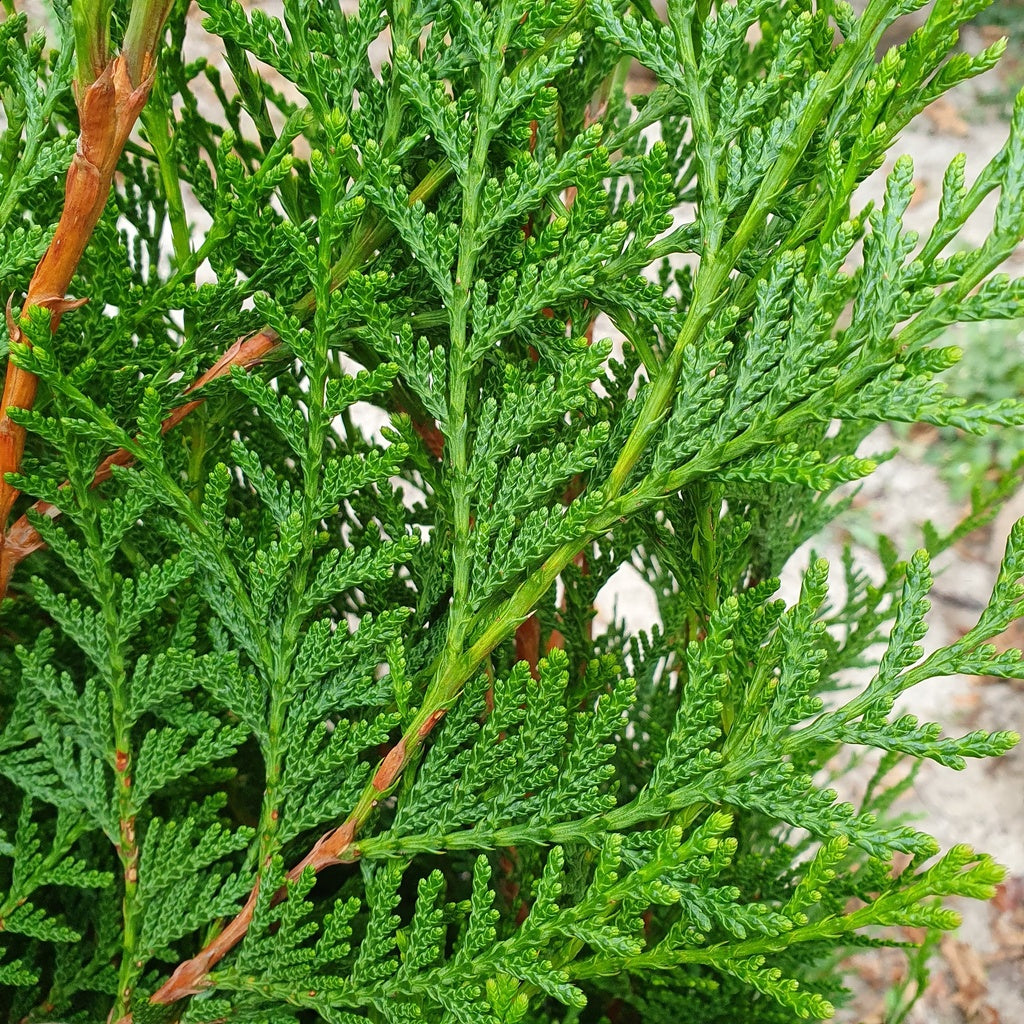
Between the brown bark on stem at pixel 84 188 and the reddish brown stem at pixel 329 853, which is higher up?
the brown bark on stem at pixel 84 188

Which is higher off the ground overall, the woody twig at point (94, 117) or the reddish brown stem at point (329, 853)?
the woody twig at point (94, 117)

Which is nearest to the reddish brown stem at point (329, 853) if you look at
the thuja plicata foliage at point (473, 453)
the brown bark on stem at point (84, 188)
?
the thuja plicata foliage at point (473, 453)

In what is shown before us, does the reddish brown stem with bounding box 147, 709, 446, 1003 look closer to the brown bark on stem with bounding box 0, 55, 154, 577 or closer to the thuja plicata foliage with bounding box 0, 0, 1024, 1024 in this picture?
the thuja plicata foliage with bounding box 0, 0, 1024, 1024

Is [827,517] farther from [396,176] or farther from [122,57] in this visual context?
[122,57]

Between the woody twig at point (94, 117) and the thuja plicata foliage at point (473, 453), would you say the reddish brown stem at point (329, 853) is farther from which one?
the woody twig at point (94, 117)

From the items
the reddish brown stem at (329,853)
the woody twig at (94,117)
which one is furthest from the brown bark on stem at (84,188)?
the reddish brown stem at (329,853)

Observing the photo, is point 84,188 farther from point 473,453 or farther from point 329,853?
point 329,853

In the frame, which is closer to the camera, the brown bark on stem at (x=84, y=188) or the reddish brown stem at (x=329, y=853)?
the brown bark on stem at (x=84, y=188)

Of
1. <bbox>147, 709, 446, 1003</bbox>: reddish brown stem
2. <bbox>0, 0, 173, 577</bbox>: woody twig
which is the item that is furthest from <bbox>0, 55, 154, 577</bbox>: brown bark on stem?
<bbox>147, 709, 446, 1003</bbox>: reddish brown stem
